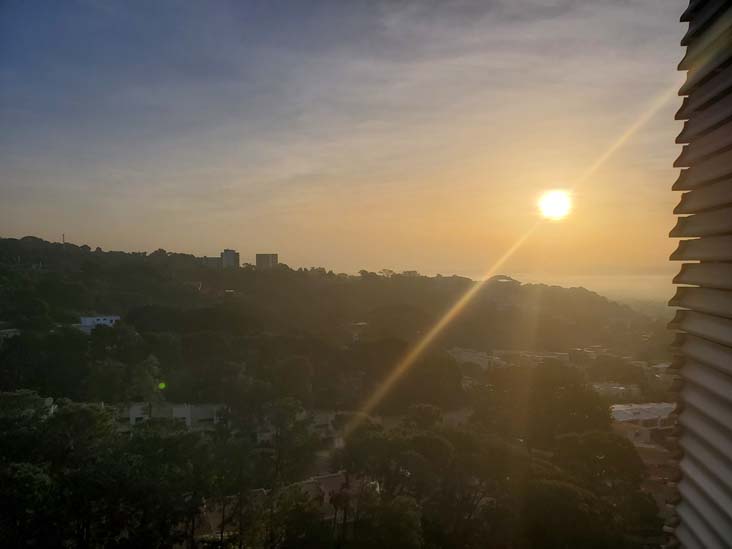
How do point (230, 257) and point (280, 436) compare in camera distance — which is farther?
point (230, 257)

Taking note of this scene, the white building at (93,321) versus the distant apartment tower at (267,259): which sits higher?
the distant apartment tower at (267,259)

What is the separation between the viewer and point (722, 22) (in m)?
1.48

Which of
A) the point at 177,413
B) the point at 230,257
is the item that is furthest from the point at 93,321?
the point at 230,257

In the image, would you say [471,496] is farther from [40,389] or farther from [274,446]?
[40,389]

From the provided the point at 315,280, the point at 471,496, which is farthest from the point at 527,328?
the point at 471,496

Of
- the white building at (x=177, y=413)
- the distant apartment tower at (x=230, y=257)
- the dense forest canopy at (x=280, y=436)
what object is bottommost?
the white building at (x=177, y=413)

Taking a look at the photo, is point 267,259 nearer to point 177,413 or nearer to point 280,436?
point 177,413

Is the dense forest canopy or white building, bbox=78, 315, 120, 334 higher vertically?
white building, bbox=78, 315, 120, 334

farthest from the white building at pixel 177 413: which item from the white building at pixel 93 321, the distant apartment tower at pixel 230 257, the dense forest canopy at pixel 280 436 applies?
the distant apartment tower at pixel 230 257

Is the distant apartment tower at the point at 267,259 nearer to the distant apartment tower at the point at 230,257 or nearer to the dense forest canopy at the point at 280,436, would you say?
the distant apartment tower at the point at 230,257

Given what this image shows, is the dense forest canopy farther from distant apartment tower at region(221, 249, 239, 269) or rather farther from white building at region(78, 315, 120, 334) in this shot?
distant apartment tower at region(221, 249, 239, 269)

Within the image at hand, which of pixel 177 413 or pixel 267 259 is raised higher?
pixel 267 259

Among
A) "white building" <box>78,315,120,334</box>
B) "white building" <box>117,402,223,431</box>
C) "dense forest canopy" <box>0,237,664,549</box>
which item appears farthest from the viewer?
"white building" <box>78,315,120,334</box>

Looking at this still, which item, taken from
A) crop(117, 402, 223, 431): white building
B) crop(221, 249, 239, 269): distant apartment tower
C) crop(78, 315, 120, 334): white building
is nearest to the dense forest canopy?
crop(117, 402, 223, 431): white building
